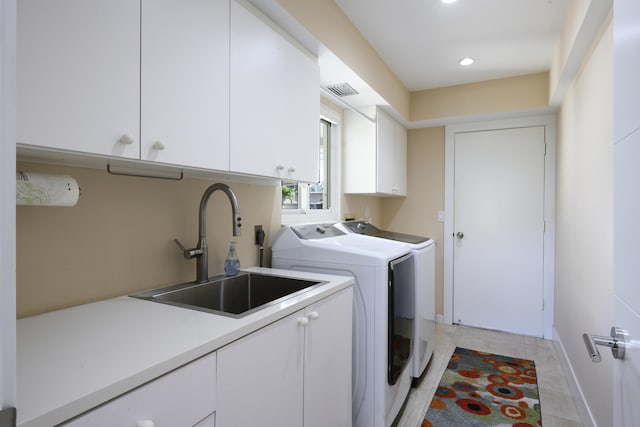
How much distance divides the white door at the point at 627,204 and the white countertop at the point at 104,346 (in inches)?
33.8

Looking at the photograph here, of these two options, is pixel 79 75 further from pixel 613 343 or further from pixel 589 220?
pixel 589 220

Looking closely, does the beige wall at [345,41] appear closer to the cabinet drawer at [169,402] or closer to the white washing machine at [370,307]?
the white washing machine at [370,307]

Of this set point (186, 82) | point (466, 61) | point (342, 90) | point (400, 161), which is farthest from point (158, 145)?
point (400, 161)

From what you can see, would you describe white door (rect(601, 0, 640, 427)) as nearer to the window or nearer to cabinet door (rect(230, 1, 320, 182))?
cabinet door (rect(230, 1, 320, 182))

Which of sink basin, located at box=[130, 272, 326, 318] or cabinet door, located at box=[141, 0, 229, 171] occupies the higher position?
cabinet door, located at box=[141, 0, 229, 171]

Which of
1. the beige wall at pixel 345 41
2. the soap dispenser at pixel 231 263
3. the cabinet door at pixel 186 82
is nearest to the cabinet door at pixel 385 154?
the beige wall at pixel 345 41

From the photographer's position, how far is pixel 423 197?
379cm

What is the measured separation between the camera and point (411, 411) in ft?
6.78

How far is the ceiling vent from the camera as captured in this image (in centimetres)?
240

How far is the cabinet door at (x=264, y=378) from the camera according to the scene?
2.96ft

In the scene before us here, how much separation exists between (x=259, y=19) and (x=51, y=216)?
1071 millimetres

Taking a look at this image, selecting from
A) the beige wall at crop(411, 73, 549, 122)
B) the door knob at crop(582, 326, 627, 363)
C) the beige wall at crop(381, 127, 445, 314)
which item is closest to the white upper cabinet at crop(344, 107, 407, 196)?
the beige wall at crop(411, 73, 549, 122)

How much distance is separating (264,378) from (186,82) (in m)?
0.96

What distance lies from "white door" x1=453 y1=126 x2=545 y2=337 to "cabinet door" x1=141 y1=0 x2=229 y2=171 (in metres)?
3.01
